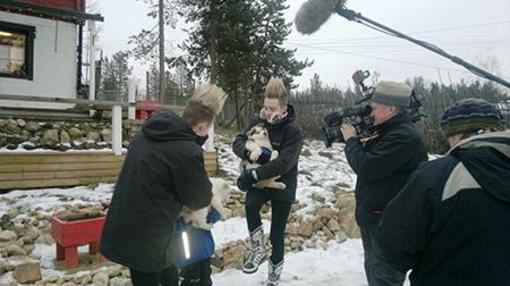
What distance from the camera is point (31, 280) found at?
4.27 m

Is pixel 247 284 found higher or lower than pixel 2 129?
lower

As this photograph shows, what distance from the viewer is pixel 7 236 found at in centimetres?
530

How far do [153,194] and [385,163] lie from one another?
1.41m

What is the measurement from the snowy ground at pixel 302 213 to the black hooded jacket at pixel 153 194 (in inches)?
68.0

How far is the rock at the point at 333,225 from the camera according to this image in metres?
6.54

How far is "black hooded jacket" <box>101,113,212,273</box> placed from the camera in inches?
93.4

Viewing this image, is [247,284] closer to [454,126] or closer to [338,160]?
[454,126]

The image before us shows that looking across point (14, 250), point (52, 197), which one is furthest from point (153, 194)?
point (52, 197)

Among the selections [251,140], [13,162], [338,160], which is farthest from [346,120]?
[338,160]

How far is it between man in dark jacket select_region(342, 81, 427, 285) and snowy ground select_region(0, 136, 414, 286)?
145 centimetres

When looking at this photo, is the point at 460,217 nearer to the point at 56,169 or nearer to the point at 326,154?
the point at 56,169

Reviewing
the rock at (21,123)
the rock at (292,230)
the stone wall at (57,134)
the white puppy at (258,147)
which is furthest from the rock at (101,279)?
the rock at (21,123)

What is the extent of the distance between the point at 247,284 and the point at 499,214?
2.80 m

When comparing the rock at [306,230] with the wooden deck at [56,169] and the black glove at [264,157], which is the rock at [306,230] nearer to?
the black glove at [264,157]
